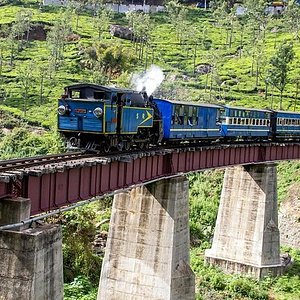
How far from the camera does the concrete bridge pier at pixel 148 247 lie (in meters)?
30.4

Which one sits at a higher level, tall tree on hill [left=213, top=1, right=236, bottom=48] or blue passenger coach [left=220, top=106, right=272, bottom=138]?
tall tree on hill [left=213, top=1, right=236, bottom=48]

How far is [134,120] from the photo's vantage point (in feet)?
90.0

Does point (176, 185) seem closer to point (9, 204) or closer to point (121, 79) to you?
point (9, 204)

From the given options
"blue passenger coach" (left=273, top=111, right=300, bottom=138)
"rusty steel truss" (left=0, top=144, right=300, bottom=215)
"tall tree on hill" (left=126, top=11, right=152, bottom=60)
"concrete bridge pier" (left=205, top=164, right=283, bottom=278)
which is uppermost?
"tall tree on hill" (left=126, top=11, right=152, bottom=60)

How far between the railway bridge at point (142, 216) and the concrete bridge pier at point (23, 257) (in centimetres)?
3

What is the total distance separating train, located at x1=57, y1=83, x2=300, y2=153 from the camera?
81.9ft

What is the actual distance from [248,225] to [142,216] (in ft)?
47.0

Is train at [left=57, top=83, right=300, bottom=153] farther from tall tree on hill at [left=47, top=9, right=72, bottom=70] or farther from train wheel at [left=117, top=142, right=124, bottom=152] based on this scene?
tall tree on hill at [left=47, top=9, right=72, bottom=70]

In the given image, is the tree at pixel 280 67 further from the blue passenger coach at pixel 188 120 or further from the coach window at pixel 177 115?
the coach window at pixel 177 115

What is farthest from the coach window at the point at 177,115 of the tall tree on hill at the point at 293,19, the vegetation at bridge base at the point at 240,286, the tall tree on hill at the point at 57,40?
the tall tree on hill at the point at 293,19

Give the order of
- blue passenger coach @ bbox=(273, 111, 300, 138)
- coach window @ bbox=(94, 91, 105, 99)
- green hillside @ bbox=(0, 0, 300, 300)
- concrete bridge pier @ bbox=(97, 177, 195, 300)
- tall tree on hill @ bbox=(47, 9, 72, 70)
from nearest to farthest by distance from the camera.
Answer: coach window @ bbox=(94, 91, 105, 99)
concrete bridge pier @ bbox=(97, 177, 195, 300)
green hillside @ bbox=(0, 0, 300, 300)
blue passenger coach @ bbox=(273, 111, 300, 138)
tall tree on hill @ bbox=(47, 9, 72, 70)

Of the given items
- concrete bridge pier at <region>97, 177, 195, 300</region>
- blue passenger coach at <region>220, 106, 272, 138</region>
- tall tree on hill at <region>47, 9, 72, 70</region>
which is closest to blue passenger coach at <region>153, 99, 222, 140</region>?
blue passenger coach at <region>220, 106, 272, 138</region>

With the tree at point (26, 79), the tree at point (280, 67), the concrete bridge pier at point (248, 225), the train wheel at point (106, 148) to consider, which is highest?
the tree at point (280, 67)

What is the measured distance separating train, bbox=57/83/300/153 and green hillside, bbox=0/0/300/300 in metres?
10.4
